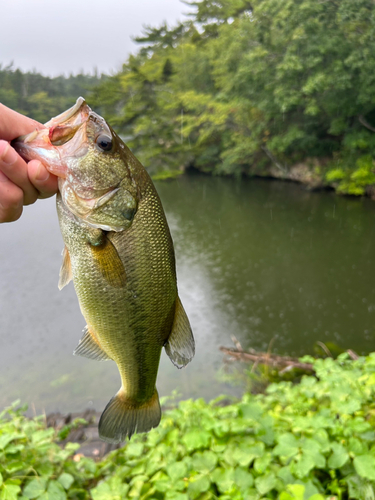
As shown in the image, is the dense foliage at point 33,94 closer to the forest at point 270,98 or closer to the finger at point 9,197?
the forest at point 270,98

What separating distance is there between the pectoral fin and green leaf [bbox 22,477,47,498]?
137cm

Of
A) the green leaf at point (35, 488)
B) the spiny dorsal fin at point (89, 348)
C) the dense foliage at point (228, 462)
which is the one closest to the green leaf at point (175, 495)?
the dense foliage at point (228, 462)

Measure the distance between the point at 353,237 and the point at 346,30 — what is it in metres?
9.35

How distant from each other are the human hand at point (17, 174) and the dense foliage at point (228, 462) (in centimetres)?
151

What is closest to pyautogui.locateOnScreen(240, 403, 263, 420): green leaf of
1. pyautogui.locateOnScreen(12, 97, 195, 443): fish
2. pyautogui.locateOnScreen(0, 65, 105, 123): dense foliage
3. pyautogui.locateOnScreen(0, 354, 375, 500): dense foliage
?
pyautogui.locateOnScreen(0, 354, 375, 500): dense foliage

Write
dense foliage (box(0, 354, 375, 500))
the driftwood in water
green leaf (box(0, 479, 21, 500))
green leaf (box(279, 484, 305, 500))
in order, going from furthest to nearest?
1. the driftwood in water
2. dense foliage (box(0, 354, 375, 500))
3. green leaf (box(0, 479, 21, 500))
4. green leaf (box(279, 484, 305, 500))

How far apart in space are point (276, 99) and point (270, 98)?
1617 mm

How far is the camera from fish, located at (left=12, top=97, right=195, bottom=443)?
119 centimetres

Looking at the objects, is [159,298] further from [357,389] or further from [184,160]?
[184,160]

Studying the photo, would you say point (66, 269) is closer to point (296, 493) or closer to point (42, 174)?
point (42, 174)

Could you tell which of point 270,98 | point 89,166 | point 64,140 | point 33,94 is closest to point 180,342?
point 89,166

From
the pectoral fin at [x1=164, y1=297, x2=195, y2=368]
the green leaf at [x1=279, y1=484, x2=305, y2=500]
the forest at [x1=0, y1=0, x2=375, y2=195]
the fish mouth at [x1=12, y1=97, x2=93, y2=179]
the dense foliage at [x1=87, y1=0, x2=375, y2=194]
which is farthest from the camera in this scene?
the dense foliage at [x1=87, y1=0, x2=375, y2=194]

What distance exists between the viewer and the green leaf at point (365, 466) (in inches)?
71.1

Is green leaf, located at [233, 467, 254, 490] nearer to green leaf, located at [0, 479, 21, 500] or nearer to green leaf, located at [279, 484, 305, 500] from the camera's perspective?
green leaf, located at [279, 484, 305, 500]
